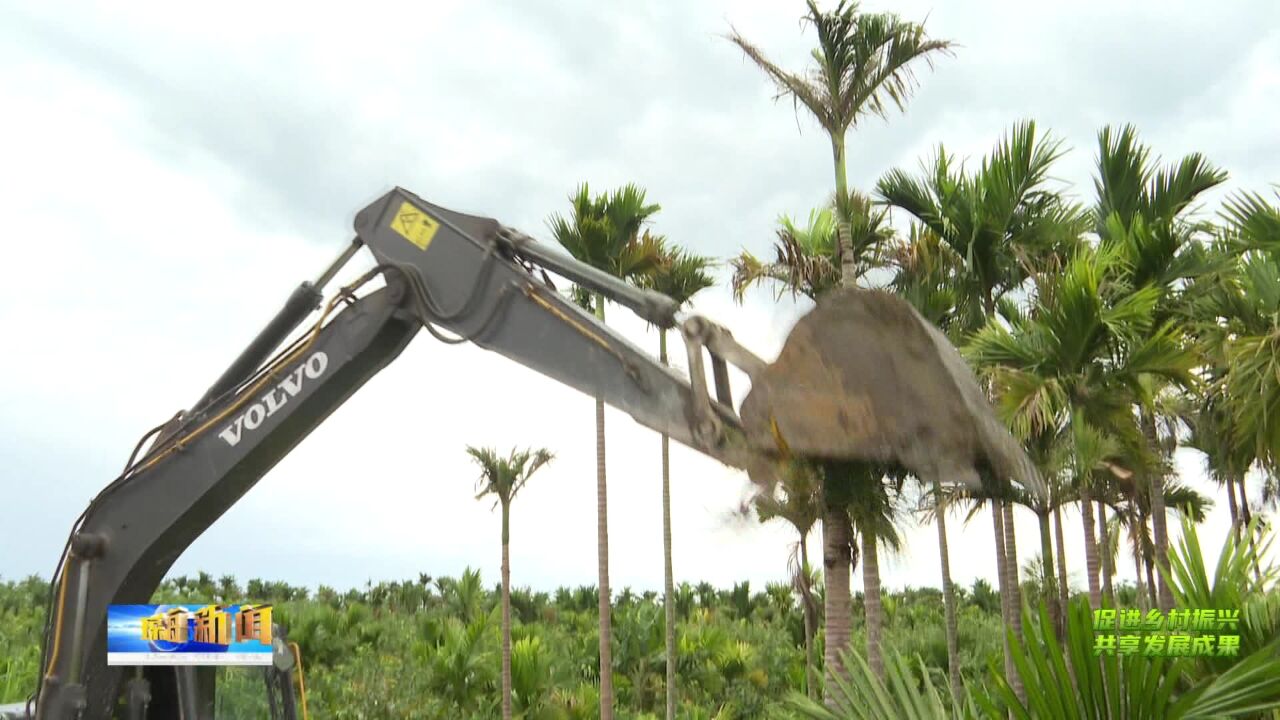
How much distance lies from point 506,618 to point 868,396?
1676 cm

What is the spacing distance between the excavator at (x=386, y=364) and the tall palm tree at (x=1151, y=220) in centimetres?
964

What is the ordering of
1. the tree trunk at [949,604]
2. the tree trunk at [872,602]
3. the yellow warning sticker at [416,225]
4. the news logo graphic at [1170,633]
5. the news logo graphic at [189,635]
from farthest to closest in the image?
the tree trunk at [949,604]
the tree trunk at [872,602]
the yellow warning sticker at [416,225]
the news logo graphic at [189,635]
the news logo graphic at [1170,633]

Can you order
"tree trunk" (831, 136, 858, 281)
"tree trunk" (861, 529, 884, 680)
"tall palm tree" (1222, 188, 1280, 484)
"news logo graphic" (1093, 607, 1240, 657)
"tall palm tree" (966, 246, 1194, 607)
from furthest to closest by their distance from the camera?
"tree trunk" (831, 136, 858, 281), "tree trunk" (861, 529, 884, 680), "tall palm tree" (966, 246, 1194, 607), "tall palm tree" (1222, 188, 1280, 484), "news logo graphic" (1093, 607, 1240, 657)

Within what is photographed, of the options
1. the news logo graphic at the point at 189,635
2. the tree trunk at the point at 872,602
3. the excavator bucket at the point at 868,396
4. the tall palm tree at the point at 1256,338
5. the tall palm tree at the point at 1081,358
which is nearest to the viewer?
the excavator bucket at the point at 868,396

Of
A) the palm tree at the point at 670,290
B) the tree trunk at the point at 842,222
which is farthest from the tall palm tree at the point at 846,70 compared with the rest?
the palm tree at the point at 670,290

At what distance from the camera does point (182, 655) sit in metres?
6.41

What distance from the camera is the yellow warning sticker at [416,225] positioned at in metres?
6.68

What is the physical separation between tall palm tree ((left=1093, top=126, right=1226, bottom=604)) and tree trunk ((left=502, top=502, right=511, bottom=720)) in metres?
10.3

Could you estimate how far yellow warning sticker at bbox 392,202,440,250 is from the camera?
6684 millimetres

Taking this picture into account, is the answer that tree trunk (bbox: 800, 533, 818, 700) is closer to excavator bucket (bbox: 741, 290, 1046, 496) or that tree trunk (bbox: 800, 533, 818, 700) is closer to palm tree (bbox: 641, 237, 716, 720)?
palm tree (bbox: 641, 237, 716, 720)

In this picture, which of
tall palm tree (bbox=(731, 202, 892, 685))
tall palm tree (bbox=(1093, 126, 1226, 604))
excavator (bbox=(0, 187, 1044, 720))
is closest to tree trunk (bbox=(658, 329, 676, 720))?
tall palm tree (bbox=(731, 202, 892, 685))

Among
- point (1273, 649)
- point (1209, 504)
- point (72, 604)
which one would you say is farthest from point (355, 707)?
point (1209, 504)

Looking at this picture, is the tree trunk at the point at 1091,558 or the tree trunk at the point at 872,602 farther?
the tree trunk at the point at 1091,558

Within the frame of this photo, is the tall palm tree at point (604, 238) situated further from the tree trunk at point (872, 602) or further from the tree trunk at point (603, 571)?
A: the tree trunk at point (872, 602)
